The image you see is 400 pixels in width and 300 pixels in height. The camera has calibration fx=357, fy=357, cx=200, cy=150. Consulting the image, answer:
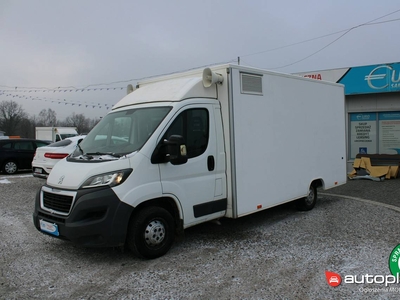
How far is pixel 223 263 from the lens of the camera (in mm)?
4672

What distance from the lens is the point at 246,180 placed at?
5.72 metres

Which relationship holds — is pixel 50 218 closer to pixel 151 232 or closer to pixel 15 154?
pixel 151 232

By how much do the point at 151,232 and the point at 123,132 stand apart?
4.96ft

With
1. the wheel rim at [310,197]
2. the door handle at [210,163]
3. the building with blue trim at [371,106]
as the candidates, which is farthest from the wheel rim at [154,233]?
the building with blue trim at [371,106]

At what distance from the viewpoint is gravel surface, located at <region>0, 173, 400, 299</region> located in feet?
12.8

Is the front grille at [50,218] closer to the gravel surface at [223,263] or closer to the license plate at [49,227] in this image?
the license plate at [49,227]

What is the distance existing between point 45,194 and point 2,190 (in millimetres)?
6315

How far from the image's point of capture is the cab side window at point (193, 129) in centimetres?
505

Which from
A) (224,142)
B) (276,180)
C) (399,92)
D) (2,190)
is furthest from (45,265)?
(399,92)

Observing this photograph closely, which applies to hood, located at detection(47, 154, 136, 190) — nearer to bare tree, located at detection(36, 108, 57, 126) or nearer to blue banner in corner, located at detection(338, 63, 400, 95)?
blue banner in corner, located at detection(338, 63, 400, 95)

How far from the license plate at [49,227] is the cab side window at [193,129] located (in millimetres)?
1903
